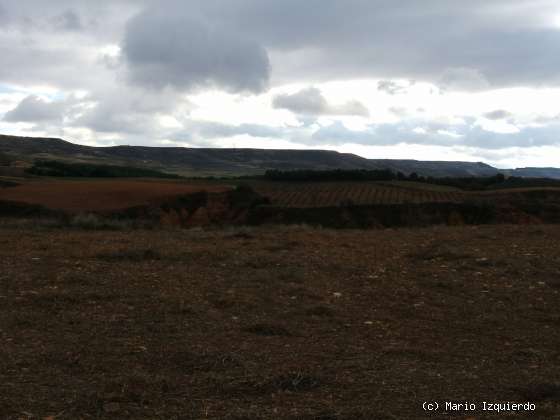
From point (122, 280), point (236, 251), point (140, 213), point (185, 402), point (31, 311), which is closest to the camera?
point (185, 402)

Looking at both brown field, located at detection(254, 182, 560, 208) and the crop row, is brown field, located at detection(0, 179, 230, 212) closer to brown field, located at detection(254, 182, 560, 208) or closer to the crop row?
brown field, located at detection(254, 182, 560, 208)

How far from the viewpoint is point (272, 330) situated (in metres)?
7.21

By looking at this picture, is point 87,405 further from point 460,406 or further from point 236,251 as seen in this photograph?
point 236,251

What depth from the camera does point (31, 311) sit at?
25.0 feet

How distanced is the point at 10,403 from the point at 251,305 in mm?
3953

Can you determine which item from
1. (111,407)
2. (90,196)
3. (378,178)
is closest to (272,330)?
(111,407)

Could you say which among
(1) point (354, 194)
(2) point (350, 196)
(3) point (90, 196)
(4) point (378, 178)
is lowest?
(3) point (90, 196)

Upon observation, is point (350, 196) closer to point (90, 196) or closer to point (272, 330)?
point (90, 196)

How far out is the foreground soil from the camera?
5027 mm

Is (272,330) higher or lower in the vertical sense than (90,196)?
higher

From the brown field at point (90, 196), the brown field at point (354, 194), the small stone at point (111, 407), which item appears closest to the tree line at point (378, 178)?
the brown field at point (354, 194)

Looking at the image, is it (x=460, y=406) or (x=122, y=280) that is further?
(x=122, y=280)

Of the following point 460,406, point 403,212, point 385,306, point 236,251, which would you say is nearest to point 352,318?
point 385,306

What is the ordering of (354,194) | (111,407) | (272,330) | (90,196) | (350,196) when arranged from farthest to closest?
(354,194), (350,196), (90,196), (272,330), (111,407)
